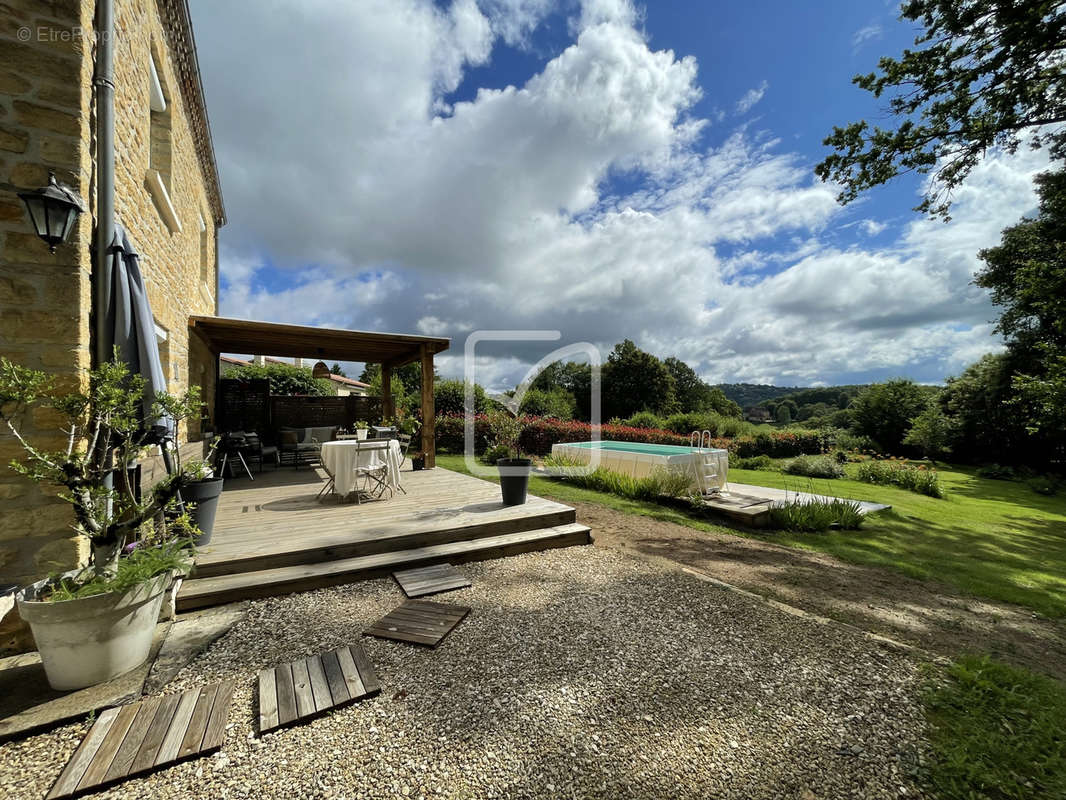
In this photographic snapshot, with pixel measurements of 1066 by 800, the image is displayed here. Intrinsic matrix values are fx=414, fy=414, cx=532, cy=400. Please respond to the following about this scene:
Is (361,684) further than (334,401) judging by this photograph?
No

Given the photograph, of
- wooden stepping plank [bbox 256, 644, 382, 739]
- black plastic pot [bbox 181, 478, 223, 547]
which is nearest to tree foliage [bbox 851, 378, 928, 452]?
wooden stepping plank [bbox 256, 644, 382, 739]

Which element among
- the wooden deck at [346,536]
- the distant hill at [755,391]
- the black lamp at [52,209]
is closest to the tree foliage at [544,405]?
the wooden deck at [346,536]

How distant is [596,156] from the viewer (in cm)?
875

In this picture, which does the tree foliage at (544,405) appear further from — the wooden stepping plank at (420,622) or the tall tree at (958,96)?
the wooden stepping plank at (420,622)

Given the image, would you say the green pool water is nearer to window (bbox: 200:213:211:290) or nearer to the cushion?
the cushion

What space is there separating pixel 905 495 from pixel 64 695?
1384 cm

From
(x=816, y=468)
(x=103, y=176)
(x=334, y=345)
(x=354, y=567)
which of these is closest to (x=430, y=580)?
(x=354, y=567)

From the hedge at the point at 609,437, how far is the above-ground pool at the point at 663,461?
2.28 metres

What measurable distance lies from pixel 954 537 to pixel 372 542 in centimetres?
875

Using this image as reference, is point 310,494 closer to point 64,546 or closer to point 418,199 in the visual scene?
Result: point 64,546

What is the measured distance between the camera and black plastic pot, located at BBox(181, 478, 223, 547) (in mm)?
3662

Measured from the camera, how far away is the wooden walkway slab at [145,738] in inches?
63.8

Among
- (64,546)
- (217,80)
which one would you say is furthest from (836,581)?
(217,80)

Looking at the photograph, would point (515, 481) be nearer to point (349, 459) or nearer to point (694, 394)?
point (349, 459)
